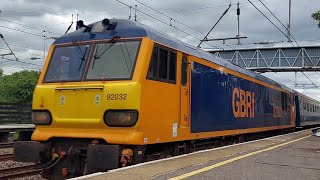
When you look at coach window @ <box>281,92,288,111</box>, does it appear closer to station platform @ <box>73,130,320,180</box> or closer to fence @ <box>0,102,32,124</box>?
station platform @ <box>73,130,320,180</box>

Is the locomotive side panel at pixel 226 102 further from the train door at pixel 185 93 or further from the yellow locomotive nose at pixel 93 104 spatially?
the yellow locomotive nose at pixel 93 104

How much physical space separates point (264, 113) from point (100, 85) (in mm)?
11814

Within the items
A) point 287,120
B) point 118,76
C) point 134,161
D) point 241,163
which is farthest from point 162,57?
point 287,120

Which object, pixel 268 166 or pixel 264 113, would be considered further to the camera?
pixel 264 113

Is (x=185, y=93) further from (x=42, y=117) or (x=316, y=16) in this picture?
(x=316, y=16)

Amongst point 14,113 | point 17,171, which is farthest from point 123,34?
point 14,113

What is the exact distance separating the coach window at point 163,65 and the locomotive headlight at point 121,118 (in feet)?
2.82

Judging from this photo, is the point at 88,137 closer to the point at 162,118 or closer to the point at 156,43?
the point at 162,118

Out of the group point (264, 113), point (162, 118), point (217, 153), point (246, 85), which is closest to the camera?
point (162, 118)

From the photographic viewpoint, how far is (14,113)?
2812 cm

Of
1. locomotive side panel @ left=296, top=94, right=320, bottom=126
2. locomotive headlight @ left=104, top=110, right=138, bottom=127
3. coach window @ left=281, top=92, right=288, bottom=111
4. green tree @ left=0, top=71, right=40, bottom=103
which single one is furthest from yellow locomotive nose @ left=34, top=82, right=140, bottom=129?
green tree @ left=0, top=71, right=40, bottom=103

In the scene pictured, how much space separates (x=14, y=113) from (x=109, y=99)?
22.1 meters

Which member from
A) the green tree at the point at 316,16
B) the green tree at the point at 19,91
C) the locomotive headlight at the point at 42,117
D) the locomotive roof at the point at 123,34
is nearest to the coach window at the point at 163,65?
the locomotive roof at the point at 123,34

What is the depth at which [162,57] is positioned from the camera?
8688 millimetres
